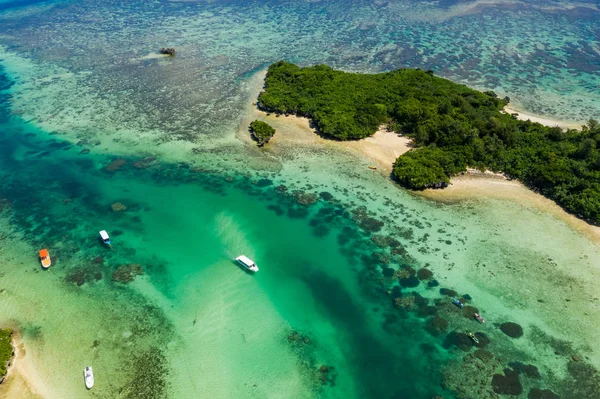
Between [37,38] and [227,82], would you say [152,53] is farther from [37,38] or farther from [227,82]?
[37,38]

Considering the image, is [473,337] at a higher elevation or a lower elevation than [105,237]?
higher

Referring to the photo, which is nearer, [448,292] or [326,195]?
[448,292]

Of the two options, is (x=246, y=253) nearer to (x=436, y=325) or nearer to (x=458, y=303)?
(x=436, y=325)

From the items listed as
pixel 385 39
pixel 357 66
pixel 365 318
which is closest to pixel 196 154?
pixel 365 318

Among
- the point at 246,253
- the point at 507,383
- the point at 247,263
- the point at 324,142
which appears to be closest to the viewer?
the point at 507,383

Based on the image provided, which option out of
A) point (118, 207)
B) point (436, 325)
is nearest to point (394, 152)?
point (436, 325)

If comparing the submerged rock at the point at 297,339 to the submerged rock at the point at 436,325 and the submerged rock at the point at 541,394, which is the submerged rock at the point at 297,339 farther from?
the submerged rock at the point at 541,394
